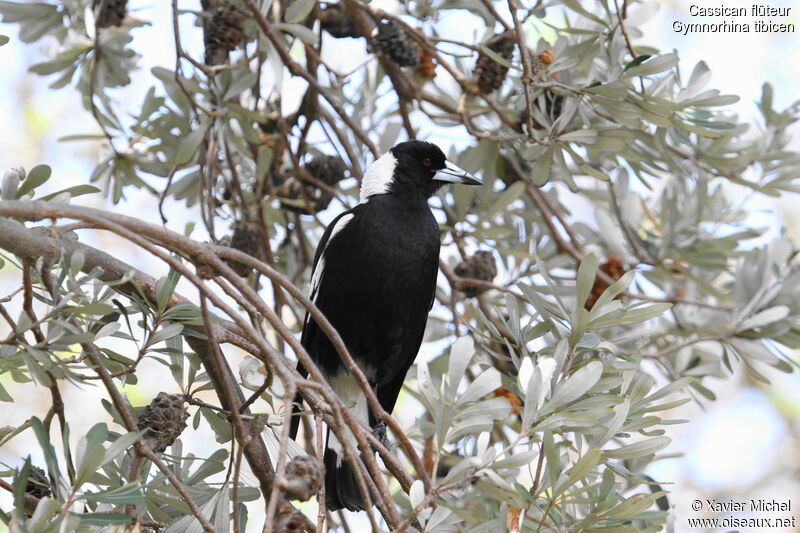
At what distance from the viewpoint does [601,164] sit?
9.53 feet

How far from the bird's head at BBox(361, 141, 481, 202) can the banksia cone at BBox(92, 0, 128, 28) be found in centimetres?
87

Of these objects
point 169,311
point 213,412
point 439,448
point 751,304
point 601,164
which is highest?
point 601,164

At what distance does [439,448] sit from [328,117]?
150 centimetres

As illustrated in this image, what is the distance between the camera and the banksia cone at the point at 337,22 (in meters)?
2.96

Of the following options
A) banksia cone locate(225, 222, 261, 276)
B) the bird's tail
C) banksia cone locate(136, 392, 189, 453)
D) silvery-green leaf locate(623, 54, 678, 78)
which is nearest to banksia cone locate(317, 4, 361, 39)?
banksia cone locate(225, 222, 261, 276)

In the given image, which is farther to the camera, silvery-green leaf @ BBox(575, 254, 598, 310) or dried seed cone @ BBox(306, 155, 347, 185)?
dried seed cone @ BBox(306, 155, 347, 185)

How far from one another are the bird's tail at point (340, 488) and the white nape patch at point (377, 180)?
0.87 metres

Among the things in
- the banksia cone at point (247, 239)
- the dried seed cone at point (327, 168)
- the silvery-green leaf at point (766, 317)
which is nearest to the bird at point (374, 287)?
the dried seed cone at point (327, 168)

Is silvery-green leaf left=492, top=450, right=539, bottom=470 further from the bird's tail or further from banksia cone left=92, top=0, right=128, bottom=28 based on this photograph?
banksia cone left=92, top=0, right=128, bottom=28

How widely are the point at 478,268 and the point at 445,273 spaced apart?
0.12 meters

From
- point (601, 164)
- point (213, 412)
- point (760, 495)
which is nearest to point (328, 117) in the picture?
point (601, 164)

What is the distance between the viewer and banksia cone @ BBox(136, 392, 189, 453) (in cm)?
169

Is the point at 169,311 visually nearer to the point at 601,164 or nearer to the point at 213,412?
the point at 213,412

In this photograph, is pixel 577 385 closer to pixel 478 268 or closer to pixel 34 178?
pixel 34 178
